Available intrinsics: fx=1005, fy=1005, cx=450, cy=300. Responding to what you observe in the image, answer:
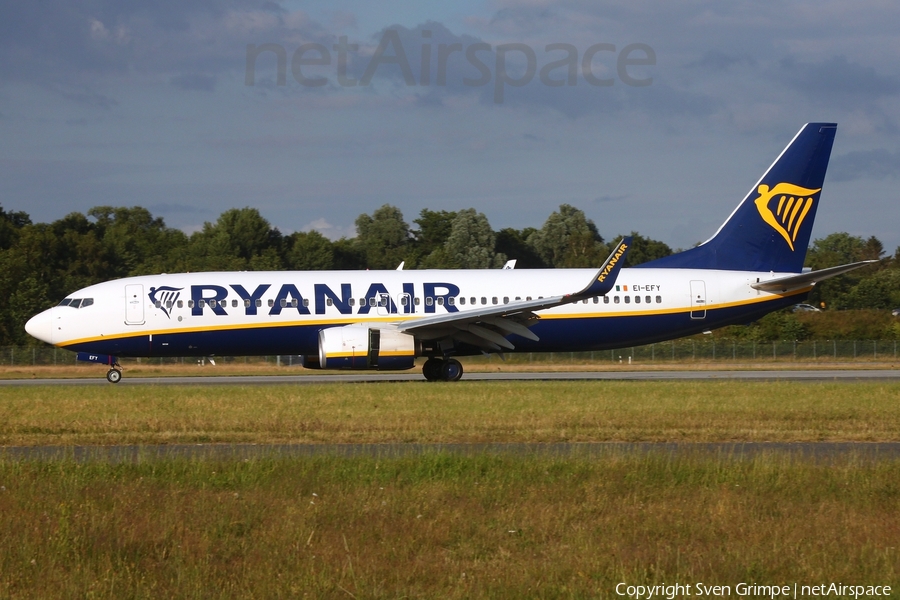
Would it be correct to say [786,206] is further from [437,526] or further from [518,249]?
[518,249]

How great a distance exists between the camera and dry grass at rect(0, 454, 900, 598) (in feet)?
25.6

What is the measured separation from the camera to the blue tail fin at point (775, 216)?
32.6 m

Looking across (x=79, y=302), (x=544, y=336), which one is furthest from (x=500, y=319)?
(x=79, y=302)

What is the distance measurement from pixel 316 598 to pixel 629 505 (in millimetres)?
3934

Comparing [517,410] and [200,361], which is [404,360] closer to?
[517,410]

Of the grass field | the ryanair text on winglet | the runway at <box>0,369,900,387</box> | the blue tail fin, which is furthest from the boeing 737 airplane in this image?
the grass field

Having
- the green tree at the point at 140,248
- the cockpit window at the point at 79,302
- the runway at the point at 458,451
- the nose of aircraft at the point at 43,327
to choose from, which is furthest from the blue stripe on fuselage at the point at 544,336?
the green tree at the point at 140,248

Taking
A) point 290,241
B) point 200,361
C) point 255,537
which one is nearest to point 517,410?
point 255,537

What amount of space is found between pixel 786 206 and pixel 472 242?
2373 inches

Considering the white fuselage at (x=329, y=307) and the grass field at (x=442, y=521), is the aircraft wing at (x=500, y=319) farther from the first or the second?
the grass field at (x=442, y=521)

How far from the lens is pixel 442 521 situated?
371 inches

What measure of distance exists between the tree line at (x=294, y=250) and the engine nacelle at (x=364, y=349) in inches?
1273

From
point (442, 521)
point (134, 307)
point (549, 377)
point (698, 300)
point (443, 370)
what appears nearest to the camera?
point (442, 521)

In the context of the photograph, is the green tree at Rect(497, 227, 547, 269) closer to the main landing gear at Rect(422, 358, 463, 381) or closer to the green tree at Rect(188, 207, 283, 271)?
the green tree at Rect(188, 207, 283, 271)
